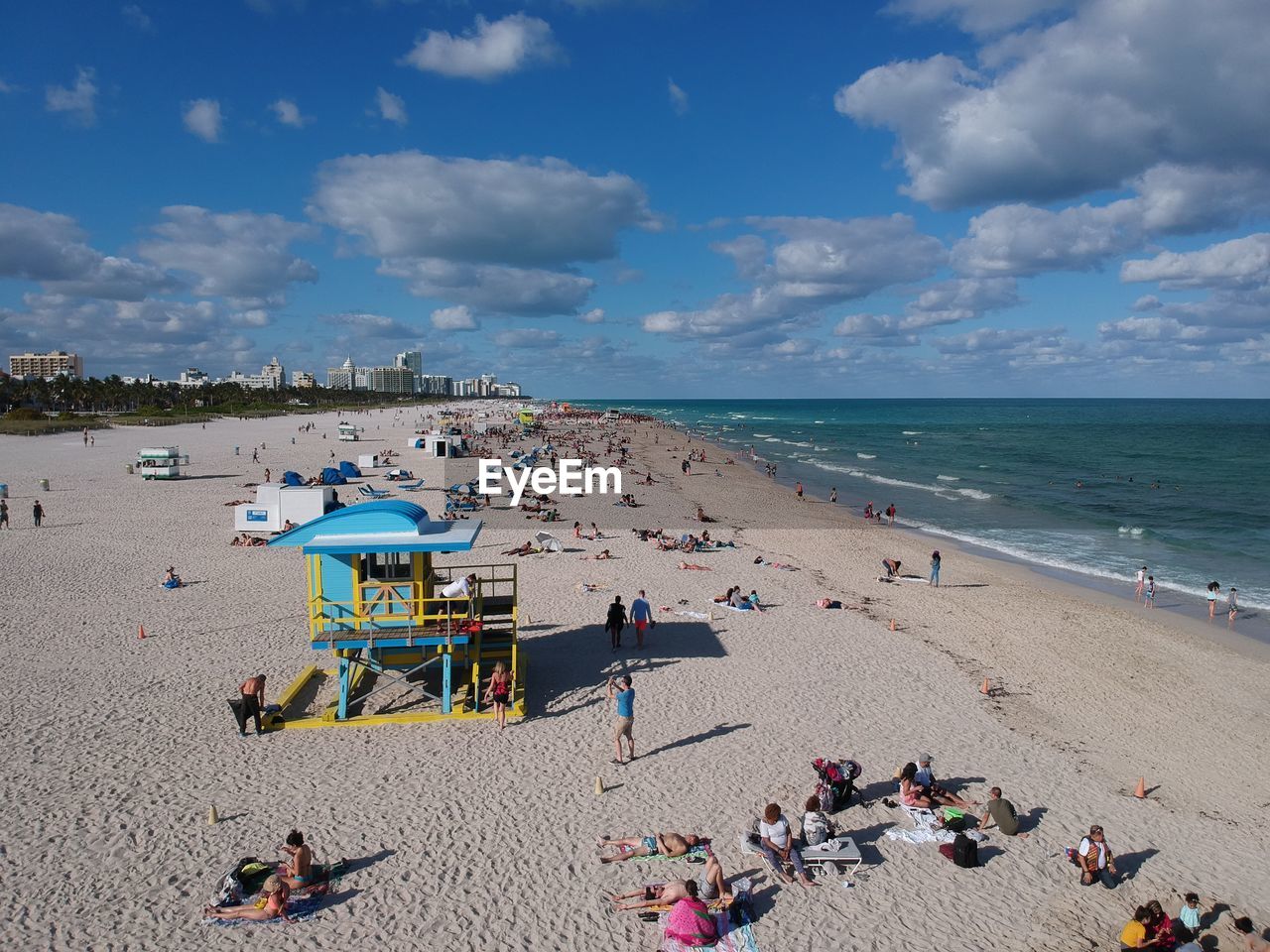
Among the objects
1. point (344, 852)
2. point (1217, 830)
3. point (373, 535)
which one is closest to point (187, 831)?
point (344, 852)

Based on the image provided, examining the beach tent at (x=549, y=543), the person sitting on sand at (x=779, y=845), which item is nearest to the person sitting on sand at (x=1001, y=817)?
the person sitting on sand at (x=779, y=845)

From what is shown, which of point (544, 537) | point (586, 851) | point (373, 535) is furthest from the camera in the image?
point (544, 537)

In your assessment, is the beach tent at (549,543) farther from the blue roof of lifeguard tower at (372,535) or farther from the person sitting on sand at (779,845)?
the person sitting on sand at (779,845)

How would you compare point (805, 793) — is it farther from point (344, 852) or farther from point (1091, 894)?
point (344, 852)

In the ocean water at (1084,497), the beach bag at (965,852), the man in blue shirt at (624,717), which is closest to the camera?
the beach bag at (965,852)

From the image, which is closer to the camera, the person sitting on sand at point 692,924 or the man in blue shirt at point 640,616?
the person sitting on sand at point 692,924

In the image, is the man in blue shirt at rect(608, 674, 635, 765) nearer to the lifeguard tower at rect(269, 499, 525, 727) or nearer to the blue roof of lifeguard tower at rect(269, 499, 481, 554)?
the lifeguard tower at rect(269, 499, 525, 727)

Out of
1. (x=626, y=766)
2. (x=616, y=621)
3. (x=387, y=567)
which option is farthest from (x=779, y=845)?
(x=387, y=567)

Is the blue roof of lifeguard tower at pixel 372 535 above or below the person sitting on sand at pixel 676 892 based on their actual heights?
above
